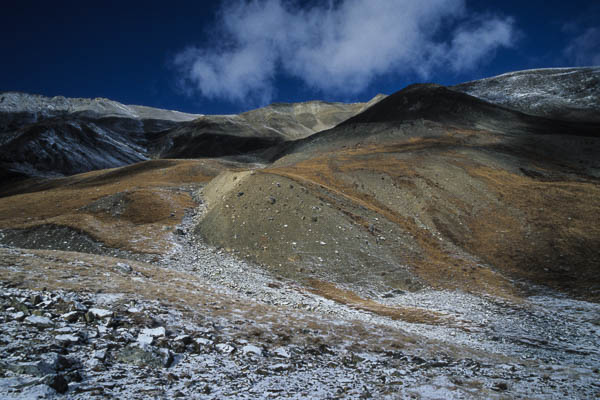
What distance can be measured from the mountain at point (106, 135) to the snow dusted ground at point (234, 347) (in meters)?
86.5

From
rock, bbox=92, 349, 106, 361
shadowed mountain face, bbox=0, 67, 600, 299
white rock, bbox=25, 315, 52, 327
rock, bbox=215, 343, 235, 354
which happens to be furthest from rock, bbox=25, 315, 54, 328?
shadowed mountain face, bbox=0, 67, 600, 299

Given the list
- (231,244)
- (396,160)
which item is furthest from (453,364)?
(396,160)

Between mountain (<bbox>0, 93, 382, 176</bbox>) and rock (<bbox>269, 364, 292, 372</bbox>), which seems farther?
mountain (<bbox>0, 93, 382, 176</bbox>)

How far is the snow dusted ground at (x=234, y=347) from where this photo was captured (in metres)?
4.71

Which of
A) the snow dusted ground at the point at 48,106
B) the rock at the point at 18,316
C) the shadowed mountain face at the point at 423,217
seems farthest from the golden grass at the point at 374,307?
the snow dusted ground at the point at 48,106

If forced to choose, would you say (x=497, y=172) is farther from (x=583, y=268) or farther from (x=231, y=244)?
(x=231, y=244)

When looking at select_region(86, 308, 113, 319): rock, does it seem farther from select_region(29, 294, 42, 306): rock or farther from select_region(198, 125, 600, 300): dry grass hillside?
select_region(198, 125, 600, 300): dry grass hillside

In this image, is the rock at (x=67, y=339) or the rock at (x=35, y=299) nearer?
the rock at (x=67, y=339)

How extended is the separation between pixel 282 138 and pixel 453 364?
13773 centimetres

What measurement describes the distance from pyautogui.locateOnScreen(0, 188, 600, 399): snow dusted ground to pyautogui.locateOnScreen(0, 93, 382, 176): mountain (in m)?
86.5

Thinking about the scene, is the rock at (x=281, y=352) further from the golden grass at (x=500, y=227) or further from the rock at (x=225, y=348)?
the golden grass at (x=500, y=227)

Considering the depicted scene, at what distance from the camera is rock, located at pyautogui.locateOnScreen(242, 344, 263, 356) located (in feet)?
20.8

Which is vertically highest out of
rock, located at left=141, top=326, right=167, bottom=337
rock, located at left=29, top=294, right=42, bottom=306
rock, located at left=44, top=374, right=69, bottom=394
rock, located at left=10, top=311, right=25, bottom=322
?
rock, located at left=29, top=294, right=42, bottom=306

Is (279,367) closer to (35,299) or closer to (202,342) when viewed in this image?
(202,342)
